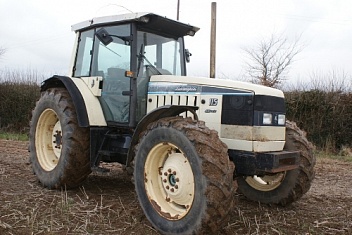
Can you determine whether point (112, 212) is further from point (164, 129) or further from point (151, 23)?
point (151, 23)

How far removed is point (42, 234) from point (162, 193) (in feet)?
3.84

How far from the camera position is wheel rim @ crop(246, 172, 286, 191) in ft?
15.4

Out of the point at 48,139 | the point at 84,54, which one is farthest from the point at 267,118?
the point at 48,139

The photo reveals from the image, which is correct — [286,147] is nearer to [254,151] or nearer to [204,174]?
[254,151]

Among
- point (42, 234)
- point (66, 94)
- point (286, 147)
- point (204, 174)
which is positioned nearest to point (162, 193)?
point (204, 174)

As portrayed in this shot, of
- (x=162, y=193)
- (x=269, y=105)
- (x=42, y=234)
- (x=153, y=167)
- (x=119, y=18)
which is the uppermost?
(x=119, y=18)

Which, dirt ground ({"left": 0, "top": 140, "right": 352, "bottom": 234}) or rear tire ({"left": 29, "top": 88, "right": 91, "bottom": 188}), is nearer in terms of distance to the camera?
dirt ground ({"left": 0, "top": 140, "right": 352, "bottom": 234})

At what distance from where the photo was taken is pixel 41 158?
18.6 ft

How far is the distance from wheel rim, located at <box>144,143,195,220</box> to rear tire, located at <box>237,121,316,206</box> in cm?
132

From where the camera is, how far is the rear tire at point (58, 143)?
4969mm

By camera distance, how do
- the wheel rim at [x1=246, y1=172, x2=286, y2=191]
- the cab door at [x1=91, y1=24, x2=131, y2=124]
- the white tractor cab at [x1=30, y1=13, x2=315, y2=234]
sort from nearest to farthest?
the white tractor cab at [x1=30, y1=13, x2=315, y2=234] < the wheel rim at [x1=246, y1=172, x2=286, y2=191] < the cab door at [x1=91, y1=24, x2=131, y2=124]

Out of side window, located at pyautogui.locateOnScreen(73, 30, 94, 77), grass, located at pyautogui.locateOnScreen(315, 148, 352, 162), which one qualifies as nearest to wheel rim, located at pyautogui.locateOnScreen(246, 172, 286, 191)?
side window, located at pyautogui.locateOnScreen(73, 30, 94, 77)

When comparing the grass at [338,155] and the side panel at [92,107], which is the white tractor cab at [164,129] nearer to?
the side panel at [92,107]

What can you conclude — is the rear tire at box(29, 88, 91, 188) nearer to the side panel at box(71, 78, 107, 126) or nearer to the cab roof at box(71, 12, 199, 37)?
the side panel at box(71, 78, 107, 126)
